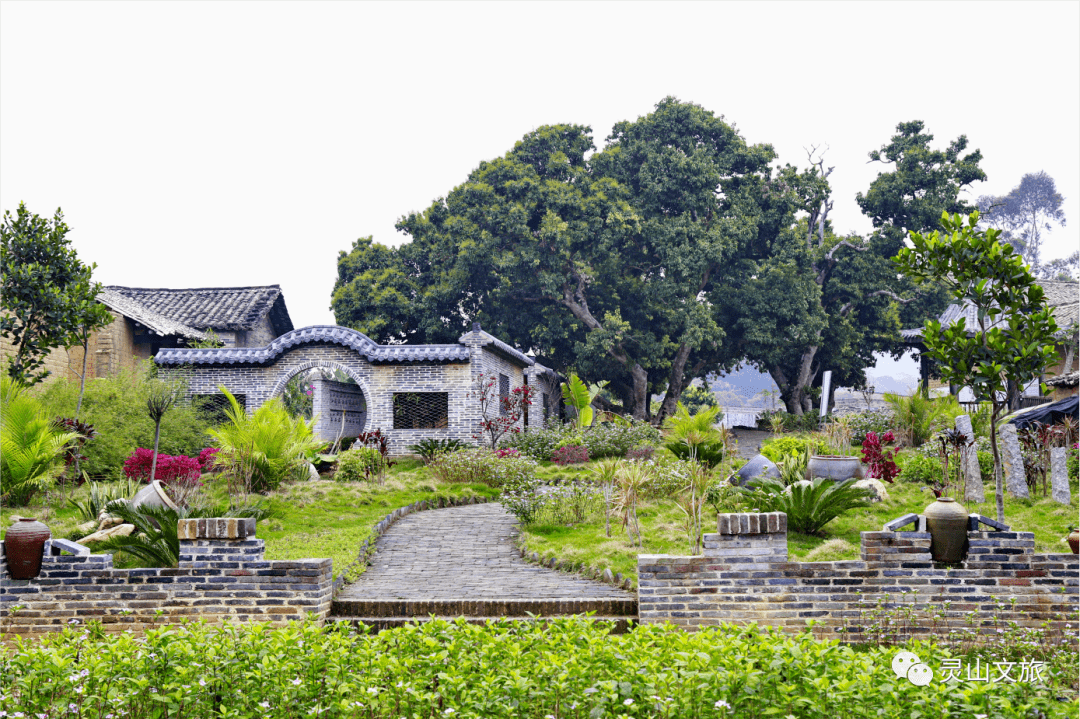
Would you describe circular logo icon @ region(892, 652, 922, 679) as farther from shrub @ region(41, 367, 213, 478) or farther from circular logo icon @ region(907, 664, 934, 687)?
shrub @ region(41, 367, 213, 478)

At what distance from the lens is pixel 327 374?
21875 mm

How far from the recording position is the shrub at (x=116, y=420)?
14.0 metres

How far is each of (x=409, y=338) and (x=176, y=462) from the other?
15.2 m

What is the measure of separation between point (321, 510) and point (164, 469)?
8.83 ft

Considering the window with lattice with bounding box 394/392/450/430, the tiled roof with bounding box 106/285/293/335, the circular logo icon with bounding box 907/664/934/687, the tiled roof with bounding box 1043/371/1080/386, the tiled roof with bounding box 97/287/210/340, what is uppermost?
the tiled roof with bounding box 106/285/293/335

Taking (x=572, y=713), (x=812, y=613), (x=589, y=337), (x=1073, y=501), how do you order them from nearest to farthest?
(x=572, y=713), (x=812, y=613), (x=1073, y=501), (x=589, y=337)

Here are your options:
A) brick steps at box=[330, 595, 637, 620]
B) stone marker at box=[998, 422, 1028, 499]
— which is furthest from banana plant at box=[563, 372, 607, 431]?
brick steps at box=[330, 595, 637, 620]

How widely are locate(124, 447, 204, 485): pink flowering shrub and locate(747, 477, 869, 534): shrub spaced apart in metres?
8.55

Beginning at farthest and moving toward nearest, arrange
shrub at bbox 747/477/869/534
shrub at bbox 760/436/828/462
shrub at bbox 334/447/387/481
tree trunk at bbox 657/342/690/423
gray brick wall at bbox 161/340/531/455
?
1. tree trunk at bbox 657/342/690/423
2. gray brick wall at bbox 161/340/531/455
3. shrub at bbox 760/436/828/462
4. shrub at bbox 334/447/387/481
5. shrub at bbox 747/477/869/534

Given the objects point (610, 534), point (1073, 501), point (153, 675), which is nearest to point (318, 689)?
point (153, 675)

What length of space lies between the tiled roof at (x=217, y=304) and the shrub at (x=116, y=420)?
24.8ft

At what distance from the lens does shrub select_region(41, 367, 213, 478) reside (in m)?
14.0

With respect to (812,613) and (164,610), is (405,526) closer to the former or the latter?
(164,610)

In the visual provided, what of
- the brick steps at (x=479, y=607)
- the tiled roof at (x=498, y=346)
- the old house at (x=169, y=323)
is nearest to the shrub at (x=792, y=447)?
the tiled roof at (x=498, y=346)
